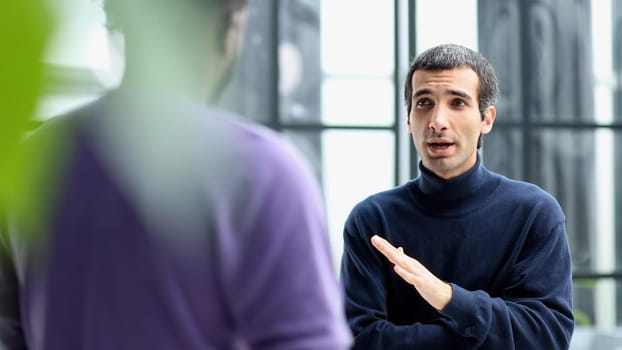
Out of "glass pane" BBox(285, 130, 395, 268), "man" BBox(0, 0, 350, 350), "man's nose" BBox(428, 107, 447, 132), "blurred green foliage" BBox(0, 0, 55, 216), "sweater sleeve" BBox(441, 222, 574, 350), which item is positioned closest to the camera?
"blurred green foliage" BBox(0, 0, 55, 216)

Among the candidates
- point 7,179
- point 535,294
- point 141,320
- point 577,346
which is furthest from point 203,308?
point 577,346

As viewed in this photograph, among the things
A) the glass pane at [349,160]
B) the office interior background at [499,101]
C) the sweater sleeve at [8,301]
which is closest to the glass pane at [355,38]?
the office interior background at [499,101]

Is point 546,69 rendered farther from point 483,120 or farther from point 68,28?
point 68,28

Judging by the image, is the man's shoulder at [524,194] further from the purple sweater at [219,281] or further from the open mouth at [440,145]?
the purple sweater at [219,281]

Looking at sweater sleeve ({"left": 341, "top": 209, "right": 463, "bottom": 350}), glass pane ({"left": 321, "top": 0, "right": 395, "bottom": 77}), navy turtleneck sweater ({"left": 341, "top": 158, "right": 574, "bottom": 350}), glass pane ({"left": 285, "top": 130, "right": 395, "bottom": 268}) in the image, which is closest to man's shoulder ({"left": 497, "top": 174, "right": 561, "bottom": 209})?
navy turtleneck sweater ({"left": 341, "top": 158, "right": 574, "bottom": 350})

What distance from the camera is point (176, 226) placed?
22cm

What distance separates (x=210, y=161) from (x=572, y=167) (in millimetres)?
4366

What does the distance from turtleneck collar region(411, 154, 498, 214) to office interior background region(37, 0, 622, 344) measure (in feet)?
7.47

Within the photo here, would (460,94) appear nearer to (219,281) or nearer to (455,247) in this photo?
(455,247)

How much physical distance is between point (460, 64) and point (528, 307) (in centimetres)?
42

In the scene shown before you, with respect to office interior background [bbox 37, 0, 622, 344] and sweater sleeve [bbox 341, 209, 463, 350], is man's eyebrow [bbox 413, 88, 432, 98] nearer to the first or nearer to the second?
sweater sleeve [bbox 341, 209, 463, 350]

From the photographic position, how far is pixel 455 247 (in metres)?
1.45

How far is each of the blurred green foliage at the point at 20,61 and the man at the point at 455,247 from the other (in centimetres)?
119

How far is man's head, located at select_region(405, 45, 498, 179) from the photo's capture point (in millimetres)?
1481
